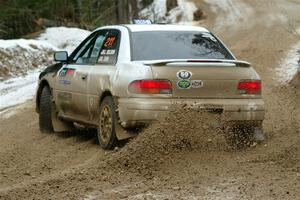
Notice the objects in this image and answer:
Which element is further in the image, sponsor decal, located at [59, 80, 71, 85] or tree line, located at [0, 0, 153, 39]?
tree line, located at [0, 0, 153, 39]

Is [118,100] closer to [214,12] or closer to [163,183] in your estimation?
[163,183]

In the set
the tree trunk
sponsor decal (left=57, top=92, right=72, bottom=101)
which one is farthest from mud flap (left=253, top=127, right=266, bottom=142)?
the tree trunk

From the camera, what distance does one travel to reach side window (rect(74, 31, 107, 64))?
8938 millimetres

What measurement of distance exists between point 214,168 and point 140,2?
36.5m

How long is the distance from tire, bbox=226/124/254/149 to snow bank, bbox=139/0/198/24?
25.3 m

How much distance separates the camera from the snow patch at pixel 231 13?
→ 29.7 meters

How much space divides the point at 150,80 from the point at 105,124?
3.23 feet

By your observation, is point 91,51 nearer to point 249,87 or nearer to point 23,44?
point 249,87

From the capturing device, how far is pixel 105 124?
26.5 ft

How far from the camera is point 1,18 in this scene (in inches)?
1029

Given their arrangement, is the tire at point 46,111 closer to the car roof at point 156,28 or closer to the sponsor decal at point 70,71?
the sponsor decal at point 70,71

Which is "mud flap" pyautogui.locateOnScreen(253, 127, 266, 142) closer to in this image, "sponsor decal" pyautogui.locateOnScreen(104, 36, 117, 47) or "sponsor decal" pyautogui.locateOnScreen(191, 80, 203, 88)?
"sponsor decal" pyautogui.locateOnScreen(191, 80, 203, 88)

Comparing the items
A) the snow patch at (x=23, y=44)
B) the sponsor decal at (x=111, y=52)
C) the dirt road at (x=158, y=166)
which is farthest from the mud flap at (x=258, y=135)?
the snow patch at (x=23, y=44)

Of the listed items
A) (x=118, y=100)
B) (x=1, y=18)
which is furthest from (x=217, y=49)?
(x=1, y=18)
